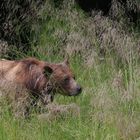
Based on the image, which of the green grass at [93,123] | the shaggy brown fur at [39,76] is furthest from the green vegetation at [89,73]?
the shaggy brown fur at [39,76]

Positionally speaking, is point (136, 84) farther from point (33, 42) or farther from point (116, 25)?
point (33, 42)

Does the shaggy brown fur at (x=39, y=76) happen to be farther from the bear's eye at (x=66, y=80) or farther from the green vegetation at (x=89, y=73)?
the green vegetation at (x=89, y=73)

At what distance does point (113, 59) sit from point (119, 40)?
15.7 inches

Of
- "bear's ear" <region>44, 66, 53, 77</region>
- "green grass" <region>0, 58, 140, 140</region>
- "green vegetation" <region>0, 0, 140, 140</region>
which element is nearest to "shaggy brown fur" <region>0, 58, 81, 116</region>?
"bear's ear" <region>44, 66, 53, 77</region>

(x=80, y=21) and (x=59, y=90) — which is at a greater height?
(x=80, y=21)

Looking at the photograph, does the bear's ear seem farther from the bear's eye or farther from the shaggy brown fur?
the bear's eye

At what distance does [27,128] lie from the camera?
6.19 metres

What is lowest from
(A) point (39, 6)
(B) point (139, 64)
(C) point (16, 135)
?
(C) point (16, 135)

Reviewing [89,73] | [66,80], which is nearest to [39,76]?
[66,80]

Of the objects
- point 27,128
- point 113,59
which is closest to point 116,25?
point 113,59

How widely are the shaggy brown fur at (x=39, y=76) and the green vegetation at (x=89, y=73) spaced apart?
0.51ft

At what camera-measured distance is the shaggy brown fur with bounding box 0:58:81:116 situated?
23.9 feet

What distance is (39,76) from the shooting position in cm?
744

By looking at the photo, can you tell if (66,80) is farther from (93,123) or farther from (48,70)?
(93,123)
